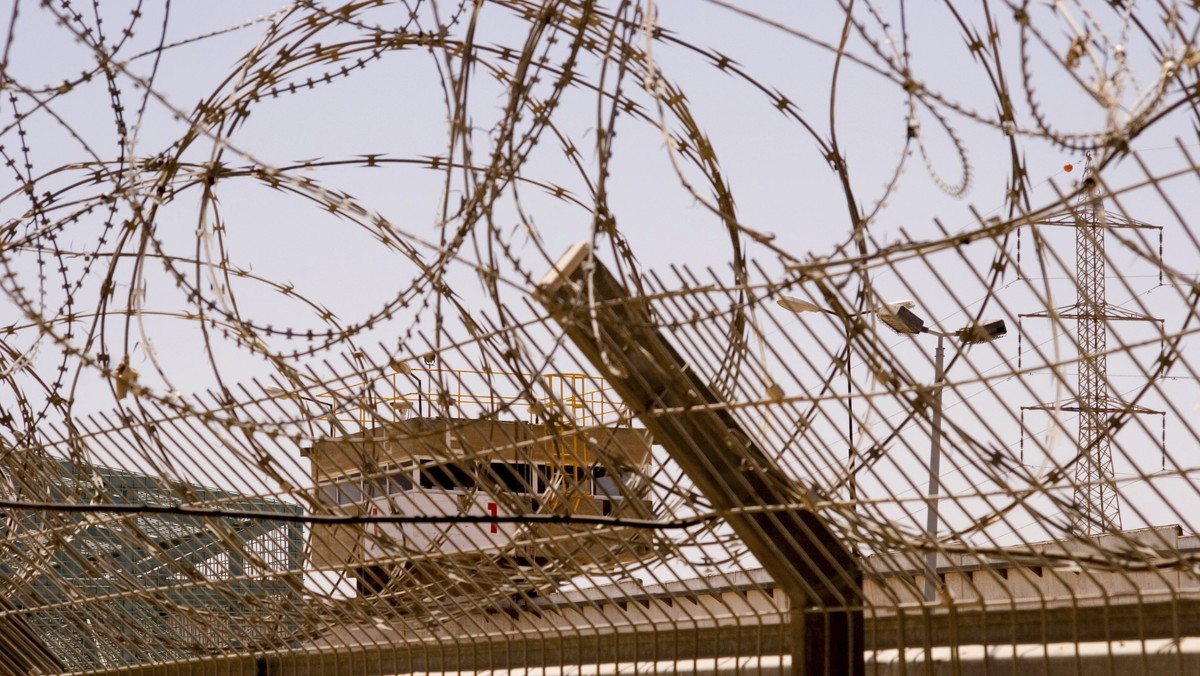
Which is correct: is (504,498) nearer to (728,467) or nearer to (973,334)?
(728,467)

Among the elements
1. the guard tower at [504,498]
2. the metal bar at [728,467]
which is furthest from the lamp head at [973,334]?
the guard tower at [504,498]

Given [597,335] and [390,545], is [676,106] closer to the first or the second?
[597,335]

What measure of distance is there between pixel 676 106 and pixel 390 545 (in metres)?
1.74

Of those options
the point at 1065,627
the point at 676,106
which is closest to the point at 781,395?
the point at 1065,627

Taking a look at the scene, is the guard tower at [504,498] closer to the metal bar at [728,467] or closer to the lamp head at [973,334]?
the metal bar at [728,467]

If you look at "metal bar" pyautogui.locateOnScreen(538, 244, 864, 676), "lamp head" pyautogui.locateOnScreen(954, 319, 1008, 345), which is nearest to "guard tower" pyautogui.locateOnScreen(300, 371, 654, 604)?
"metal bar" pyautogui.locateOnScreen(538, 244, 864, 676)

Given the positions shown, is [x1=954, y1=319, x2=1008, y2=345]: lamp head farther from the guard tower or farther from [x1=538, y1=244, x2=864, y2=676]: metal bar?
the guard tower

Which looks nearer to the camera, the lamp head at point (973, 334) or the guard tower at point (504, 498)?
the lamp head at point (973, 334)

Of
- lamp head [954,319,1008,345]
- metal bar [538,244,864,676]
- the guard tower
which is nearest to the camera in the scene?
lamp head [954,319,1008,345]

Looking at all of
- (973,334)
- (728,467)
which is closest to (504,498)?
(728,467)

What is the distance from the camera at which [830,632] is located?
13.9ft

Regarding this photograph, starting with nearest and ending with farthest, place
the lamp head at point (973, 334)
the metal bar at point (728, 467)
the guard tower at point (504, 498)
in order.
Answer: the lamp head at point (973, 334), the metal bar at point (728, 467), the guard tower at point (504, 498)

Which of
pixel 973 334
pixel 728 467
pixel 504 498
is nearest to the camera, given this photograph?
pixel 973 334

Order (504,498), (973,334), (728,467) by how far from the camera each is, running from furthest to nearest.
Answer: (504,498), (728,467), (973,334)
